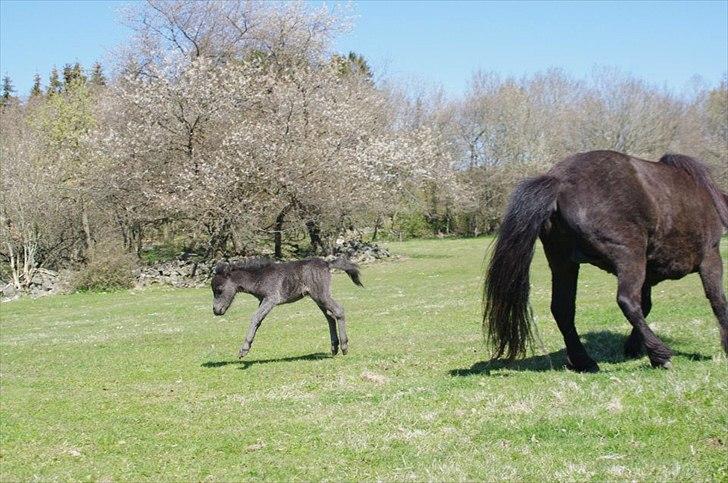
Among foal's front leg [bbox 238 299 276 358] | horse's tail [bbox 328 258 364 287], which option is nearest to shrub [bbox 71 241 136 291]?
foal's front leg [bbox 238 299 276 358]

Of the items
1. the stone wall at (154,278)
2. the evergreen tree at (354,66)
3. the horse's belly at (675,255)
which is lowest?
the stone wall at (154,278)

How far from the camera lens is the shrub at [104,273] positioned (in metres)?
33.8

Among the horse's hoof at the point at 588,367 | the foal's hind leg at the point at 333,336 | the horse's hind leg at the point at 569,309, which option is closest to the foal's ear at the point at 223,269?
the foal's hind leg at the point at 333,336

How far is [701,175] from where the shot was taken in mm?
8484

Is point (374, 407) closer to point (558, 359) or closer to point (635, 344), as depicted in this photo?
point (558, 359)

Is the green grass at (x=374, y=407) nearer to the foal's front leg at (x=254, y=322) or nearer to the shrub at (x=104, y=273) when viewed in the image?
the foal's front leg at (x=254, y=322)

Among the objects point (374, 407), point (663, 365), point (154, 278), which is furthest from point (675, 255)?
point (154, 278)

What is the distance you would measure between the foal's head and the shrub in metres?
23.4

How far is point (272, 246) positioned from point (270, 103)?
28.6ft

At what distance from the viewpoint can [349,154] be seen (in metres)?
39.6

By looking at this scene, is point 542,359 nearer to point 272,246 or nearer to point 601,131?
point 272,246

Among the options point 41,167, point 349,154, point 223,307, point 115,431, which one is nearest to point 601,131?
point 349,154

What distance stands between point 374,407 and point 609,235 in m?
3.19

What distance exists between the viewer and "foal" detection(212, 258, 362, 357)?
475 inches
